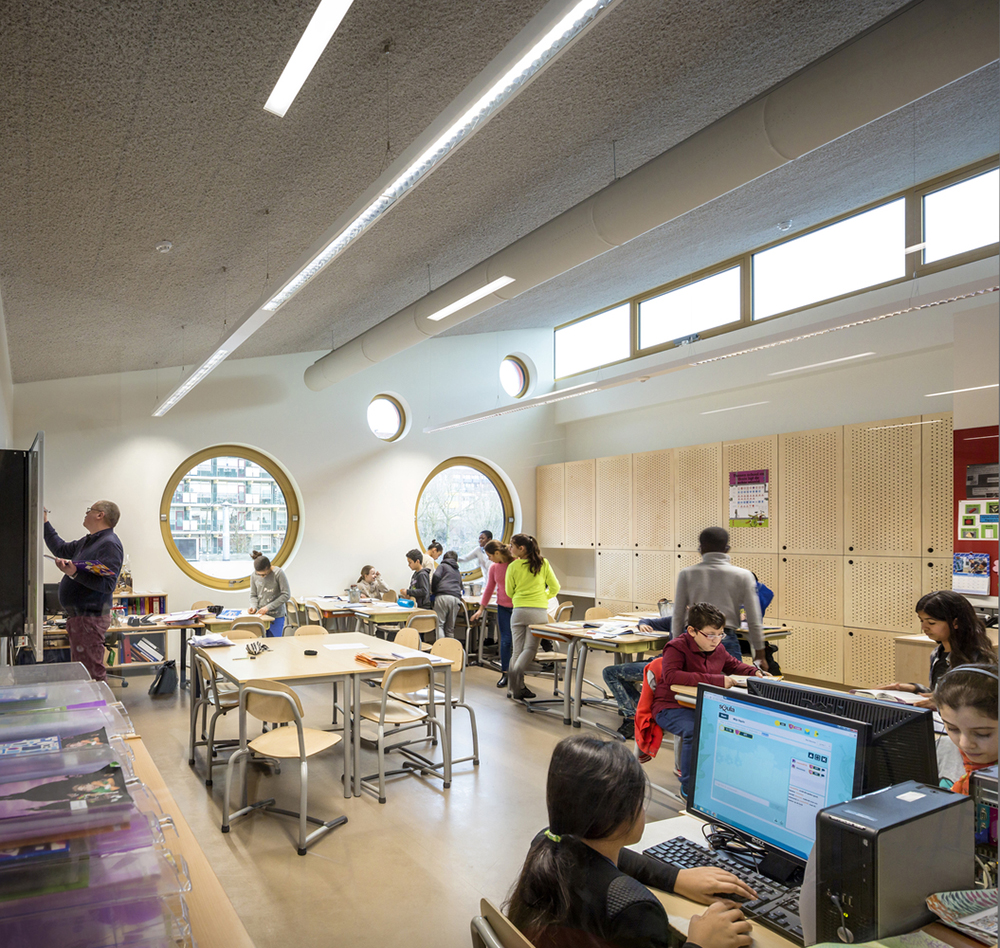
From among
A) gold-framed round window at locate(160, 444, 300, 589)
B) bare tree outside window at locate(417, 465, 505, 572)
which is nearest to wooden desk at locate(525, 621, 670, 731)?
bare tree outside window at locate(417, 465, 505, 572)

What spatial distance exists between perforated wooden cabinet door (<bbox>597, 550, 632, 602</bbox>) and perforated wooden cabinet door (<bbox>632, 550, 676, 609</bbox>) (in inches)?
4.4

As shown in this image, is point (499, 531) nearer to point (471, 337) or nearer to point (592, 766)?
point (471, 337)

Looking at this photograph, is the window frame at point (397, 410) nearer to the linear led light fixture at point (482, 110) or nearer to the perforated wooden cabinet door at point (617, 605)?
the perforated wooden cabinet door at point (617, 605)

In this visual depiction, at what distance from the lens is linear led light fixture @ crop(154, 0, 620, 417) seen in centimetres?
230

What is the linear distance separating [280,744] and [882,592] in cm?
553

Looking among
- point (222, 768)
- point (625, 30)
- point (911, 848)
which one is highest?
point (625, 30)

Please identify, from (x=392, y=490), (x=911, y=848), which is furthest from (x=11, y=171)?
(x=392, y=490)

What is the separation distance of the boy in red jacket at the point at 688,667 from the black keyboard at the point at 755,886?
190cm

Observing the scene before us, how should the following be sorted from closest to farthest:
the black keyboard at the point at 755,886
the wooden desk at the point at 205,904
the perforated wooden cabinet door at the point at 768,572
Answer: the wooden desk at the point at 205,904 < the black keyboard at the point at 755,886 < the perforated wooden cabinet door at the point at 768,572

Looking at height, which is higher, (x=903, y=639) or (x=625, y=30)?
(x=625, y=30)

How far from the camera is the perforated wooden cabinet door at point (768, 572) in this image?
7766mm

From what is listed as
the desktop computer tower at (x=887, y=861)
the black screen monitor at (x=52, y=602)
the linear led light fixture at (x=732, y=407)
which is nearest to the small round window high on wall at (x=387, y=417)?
the linear led light fixture at (x=732, y=407)

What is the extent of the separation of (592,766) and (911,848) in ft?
2.02

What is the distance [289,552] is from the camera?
9.80 metres
